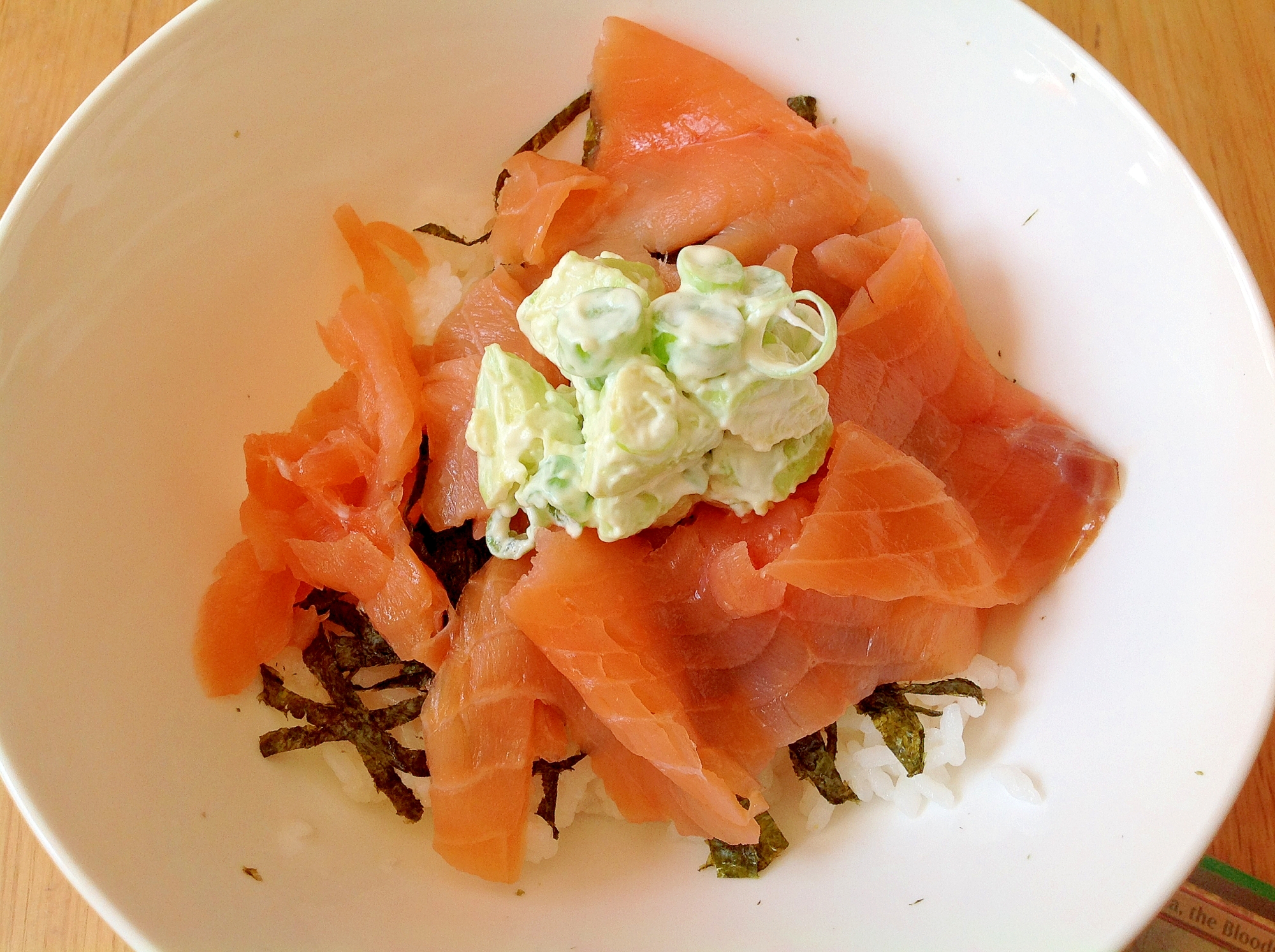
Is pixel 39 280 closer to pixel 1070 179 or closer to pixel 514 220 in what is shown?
pixel 514 220

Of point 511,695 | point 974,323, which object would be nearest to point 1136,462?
point 974,323

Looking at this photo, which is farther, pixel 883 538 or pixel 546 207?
pixel 546 207

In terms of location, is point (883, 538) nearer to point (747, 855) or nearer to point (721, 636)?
point (721, 636)

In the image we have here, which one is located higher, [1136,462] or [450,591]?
[1136,462]

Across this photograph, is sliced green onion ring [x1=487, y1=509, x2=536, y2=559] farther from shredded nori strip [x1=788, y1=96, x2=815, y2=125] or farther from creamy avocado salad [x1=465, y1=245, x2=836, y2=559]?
shredded nori strip [x1=788, y1=96, x2=815, y2=125]

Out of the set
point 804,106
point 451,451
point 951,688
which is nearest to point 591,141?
point 804,106

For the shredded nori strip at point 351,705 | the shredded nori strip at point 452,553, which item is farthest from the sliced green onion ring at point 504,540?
the shredded nori strip at point 351,705
